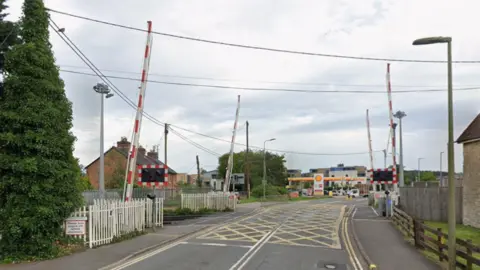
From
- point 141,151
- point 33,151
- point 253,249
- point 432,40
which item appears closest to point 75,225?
Result: point 33,151

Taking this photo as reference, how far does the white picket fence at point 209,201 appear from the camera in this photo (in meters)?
28.5

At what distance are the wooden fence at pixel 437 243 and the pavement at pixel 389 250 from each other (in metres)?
0.32

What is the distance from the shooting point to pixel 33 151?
11867 millimetres

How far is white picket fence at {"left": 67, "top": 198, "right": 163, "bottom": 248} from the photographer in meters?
13.6

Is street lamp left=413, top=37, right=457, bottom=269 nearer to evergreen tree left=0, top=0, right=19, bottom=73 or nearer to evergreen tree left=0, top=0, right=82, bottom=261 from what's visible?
evergreen tree left=0, top=0, right=82, bottom=261

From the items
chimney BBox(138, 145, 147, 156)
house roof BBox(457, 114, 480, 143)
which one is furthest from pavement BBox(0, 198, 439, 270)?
chimney BBox(138, 145, 147, 156)

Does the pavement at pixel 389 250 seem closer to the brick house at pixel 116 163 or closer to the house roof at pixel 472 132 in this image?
the house roof at pixel 472 132

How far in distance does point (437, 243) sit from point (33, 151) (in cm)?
1141

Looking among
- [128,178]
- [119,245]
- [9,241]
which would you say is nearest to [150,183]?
[128,178]

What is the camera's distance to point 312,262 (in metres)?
12.0

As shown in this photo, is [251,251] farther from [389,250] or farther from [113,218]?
[113,218]

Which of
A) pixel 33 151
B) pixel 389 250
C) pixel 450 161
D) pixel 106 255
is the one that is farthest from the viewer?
pixel 389 250

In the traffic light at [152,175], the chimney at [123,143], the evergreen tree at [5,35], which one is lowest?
the traffic light at [152,175]

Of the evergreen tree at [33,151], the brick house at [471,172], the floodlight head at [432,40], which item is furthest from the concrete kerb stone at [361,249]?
the evergreen tree at [33,151]
